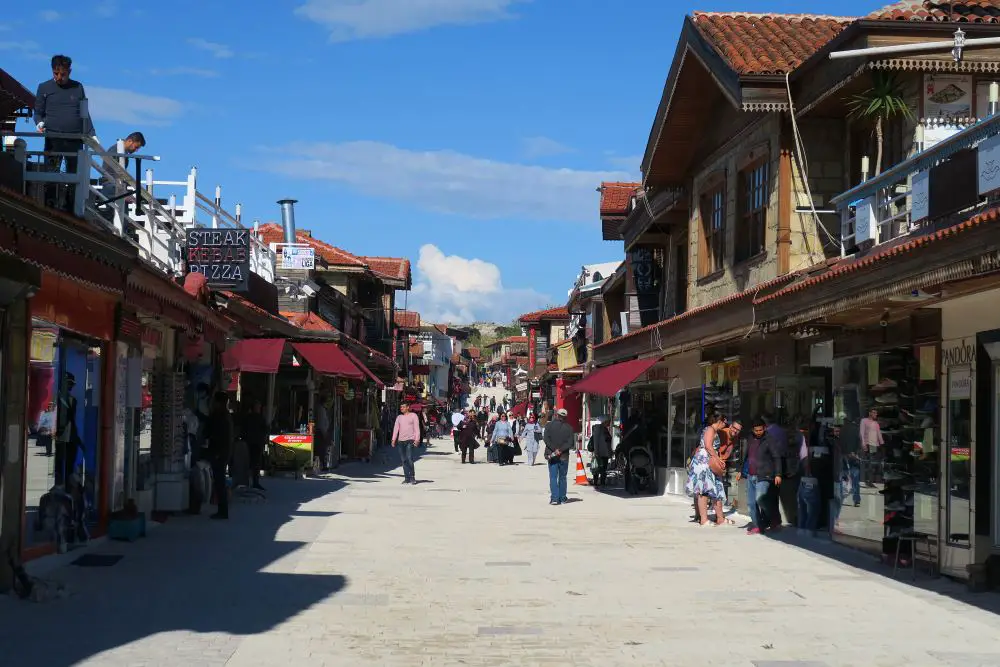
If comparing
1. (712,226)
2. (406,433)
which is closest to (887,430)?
(712,226)

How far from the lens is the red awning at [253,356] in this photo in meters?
21.6

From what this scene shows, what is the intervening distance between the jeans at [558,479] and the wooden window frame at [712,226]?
459cm

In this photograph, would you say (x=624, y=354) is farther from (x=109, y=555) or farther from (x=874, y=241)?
(x=109, y=555)

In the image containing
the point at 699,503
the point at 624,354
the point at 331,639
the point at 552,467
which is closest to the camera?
the point at 331,639

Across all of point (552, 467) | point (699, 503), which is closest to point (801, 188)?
point (699, 503)

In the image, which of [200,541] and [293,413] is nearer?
[200,541]

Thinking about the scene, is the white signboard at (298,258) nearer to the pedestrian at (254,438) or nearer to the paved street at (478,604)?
the pedestrian at (254,438)

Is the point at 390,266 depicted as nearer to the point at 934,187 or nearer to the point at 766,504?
the point at 766,504

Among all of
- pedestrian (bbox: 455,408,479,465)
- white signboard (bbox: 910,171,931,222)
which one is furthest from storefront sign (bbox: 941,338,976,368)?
pedestrian (bbox: 455,408,479,465)

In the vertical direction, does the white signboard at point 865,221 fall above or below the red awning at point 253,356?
above

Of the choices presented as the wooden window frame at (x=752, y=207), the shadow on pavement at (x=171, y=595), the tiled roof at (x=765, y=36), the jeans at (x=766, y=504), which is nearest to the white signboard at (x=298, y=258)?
the tiled roof at (x=765, y=36)

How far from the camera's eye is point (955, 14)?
16656 millimetres

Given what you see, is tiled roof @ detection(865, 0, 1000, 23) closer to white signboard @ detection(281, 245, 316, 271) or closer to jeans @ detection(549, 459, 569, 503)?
jeans @ detection(549, 459, 569, 503)

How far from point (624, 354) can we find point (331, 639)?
2158cm
